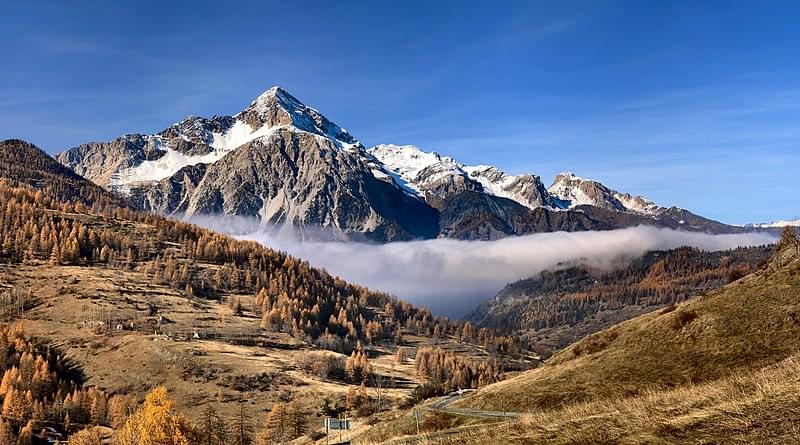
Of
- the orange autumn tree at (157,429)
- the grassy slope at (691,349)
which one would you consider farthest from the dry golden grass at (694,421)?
the orange autumn tree at (157,429)

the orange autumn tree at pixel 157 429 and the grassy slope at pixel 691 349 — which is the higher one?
the grassy slope at pixel 691 349

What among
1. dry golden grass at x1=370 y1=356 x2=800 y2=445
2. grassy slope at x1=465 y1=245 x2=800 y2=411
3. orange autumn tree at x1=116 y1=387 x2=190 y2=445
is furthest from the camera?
orange autumn tree at x1=116 y1=387 x2=190 y2=445

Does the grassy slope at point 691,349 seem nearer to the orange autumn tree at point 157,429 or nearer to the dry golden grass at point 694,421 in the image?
the dry golden grass at point 694,421

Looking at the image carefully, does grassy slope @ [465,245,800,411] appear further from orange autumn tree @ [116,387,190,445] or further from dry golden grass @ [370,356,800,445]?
orange autumn tree @ [116,387,190,445]

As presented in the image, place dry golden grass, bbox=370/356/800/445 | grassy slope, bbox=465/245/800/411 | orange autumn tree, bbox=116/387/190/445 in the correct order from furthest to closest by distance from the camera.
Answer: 1. orange autumn tree, bbox=116/387/190/445
2. grassy slope, bbox=465/245/800/411
3. dry golden grass, bbox=370/356/800/445

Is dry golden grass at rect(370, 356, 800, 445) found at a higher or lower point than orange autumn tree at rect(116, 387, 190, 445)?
higher

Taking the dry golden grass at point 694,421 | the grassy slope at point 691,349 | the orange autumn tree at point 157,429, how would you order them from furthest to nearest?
the orange autumn tree at point 157,429, the grassy slope at point 691,349, the dry golden grass at point 694,421

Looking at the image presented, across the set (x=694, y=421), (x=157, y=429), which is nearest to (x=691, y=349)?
(x=694, y=421)

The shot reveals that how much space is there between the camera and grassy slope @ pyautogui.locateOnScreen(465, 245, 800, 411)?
5441 centimetres

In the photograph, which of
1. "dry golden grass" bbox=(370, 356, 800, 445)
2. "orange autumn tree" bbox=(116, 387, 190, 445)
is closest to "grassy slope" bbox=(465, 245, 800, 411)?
"dry golden grass" bbox=(370, 356, 800, 445)

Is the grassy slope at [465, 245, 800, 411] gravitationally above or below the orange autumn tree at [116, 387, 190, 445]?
above

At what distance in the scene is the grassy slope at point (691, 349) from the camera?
54406mm

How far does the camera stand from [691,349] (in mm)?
60094

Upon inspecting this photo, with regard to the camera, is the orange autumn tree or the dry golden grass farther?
the orange autumn tree
